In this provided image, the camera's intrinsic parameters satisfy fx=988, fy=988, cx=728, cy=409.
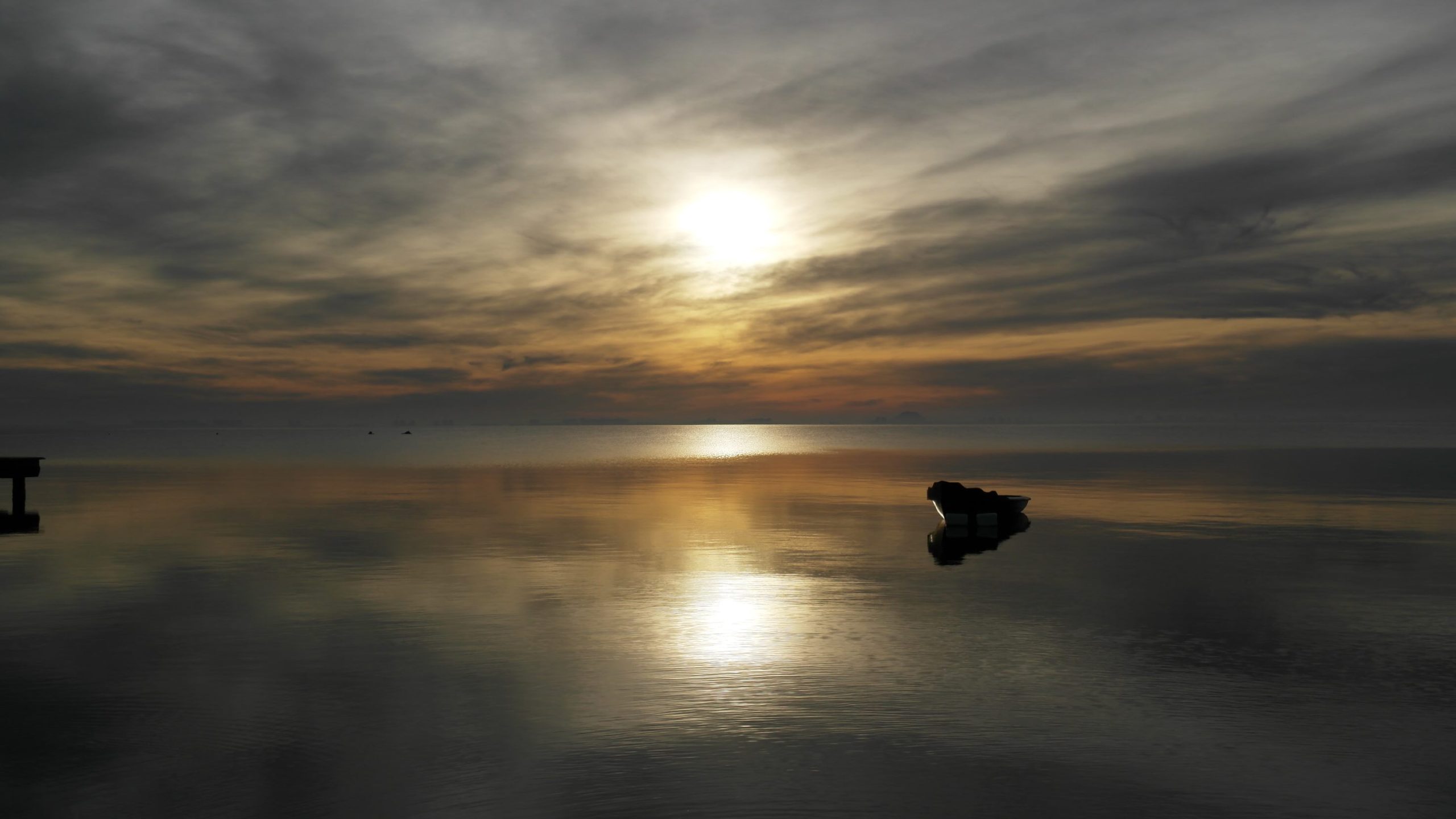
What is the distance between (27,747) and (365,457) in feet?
464

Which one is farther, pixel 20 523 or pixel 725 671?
pixel 20 523

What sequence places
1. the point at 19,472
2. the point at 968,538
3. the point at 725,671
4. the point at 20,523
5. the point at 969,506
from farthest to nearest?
the point at 19,472 → the point at 20,523 → the point at 969,506 → the point at 968,538 → the point at 725,671

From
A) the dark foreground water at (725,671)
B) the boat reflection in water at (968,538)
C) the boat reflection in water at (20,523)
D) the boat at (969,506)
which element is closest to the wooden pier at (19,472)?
the boat reflection in water at (20,523)

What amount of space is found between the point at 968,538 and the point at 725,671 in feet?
92.4

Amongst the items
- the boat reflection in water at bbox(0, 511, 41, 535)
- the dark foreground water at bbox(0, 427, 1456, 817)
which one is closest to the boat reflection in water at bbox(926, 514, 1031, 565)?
the dark foreground water at bbox(0, 427, 1456, 817)

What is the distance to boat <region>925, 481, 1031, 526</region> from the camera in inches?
1945

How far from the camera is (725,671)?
67.1ft

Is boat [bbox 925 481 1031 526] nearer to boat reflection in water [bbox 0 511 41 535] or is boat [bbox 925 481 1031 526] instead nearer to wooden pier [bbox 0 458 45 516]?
boat reflection in water [bbox 0 511 41 535]

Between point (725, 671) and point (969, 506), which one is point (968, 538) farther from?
point (725, 671)

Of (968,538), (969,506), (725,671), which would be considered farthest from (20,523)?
(969,506)

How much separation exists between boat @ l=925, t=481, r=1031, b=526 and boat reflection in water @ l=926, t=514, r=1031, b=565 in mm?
283

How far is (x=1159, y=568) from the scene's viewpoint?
116ft

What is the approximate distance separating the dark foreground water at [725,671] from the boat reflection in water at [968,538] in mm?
489

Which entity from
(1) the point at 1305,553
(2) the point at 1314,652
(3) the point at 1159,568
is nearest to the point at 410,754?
(2) the point at 1314,652
